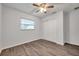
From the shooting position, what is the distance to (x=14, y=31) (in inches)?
87.1

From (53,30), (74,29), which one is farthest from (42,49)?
(74,29)

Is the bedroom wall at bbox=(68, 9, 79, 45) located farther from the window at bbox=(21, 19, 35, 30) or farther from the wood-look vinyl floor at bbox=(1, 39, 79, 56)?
the window at bbox=(21, 19, 35, 30)

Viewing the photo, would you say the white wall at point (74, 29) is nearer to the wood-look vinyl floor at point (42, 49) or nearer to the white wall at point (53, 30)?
the wood-look vinyl floor at point (42, 49)

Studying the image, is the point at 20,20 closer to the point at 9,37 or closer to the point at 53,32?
the point at 9,37

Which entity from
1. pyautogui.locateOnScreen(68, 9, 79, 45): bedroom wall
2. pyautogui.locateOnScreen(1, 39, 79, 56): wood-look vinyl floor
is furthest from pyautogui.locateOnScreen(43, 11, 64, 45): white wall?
pyautogui.locateOnScreen(68, 9, 79, 45): bedroom wall

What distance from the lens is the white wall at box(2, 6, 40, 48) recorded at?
2.15 metres

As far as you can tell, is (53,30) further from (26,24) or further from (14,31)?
(14,31)

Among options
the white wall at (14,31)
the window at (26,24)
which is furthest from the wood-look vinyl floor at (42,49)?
the window at (26,24)

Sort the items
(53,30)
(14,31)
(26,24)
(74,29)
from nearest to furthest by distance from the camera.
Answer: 1. (26,24)
2. (14,31)
3. (53,30)
4. (74,29)

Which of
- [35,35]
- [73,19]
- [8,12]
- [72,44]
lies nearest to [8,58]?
[35,35]

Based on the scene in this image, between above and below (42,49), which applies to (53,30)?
above

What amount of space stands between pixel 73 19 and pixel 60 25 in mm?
912

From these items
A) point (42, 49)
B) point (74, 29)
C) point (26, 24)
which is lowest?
point (42, 49)

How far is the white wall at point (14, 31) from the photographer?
7.04 ft
